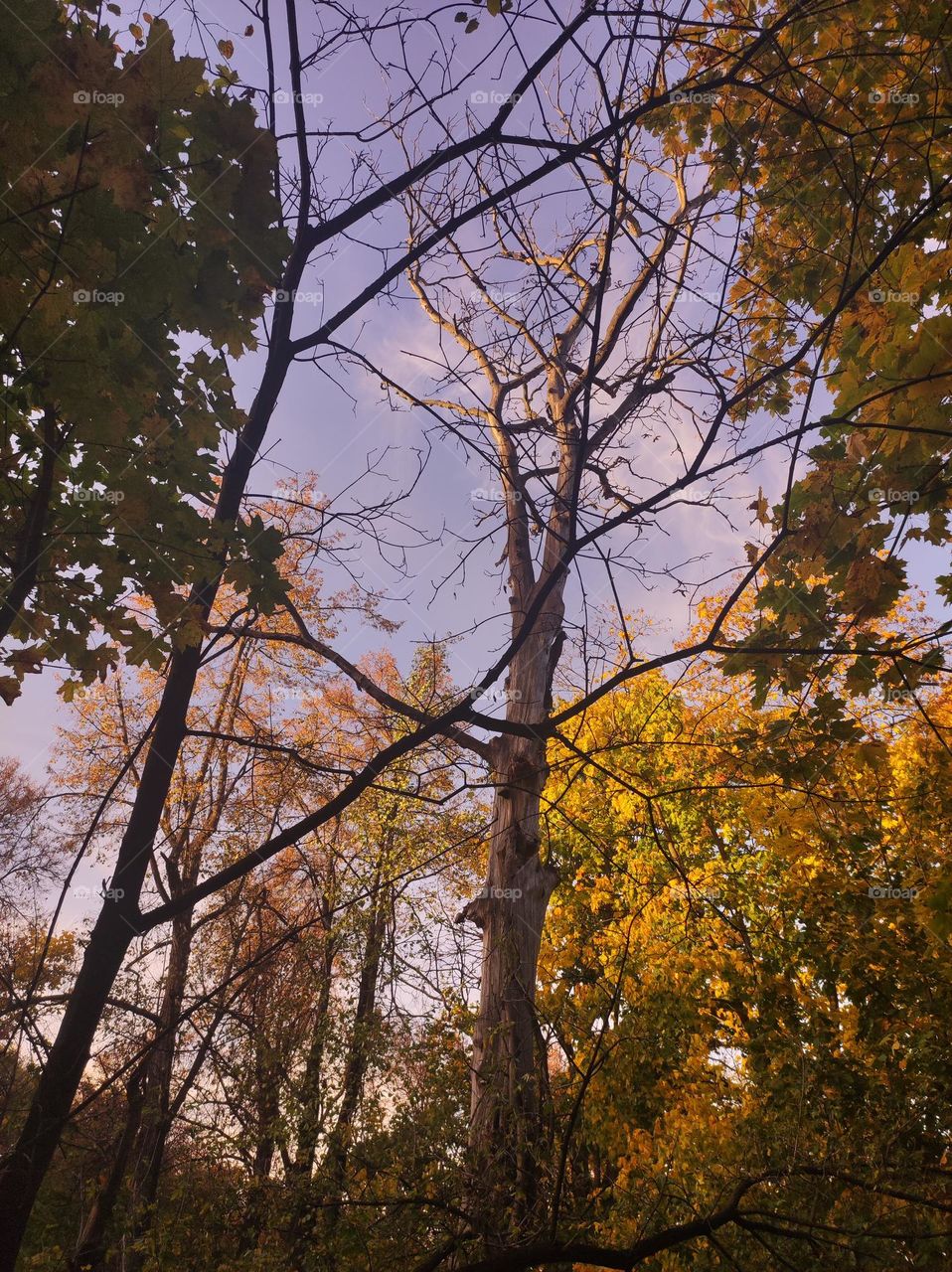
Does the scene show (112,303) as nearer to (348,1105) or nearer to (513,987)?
(513,987)

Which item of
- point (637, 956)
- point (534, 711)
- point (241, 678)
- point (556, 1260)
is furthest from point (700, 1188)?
point (241, 678)

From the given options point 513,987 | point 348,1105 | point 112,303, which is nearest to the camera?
point 112,303

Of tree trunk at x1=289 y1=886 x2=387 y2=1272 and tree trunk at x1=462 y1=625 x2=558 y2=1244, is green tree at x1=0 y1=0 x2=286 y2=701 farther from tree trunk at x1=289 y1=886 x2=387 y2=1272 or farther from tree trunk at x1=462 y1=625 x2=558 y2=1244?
tree trunk at x1=289 y1=886 x2=387 y2=1272

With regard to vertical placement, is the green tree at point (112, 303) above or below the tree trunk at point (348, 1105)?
above

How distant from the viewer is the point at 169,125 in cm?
239

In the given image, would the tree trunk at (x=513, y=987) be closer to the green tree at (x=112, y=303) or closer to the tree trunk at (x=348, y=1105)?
the tree trunk at (x=348, y=1105)

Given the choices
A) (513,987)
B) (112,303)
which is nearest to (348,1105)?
(513,987)

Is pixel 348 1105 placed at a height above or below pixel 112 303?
below

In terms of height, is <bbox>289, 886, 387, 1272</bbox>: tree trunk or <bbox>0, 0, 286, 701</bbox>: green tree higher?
<bbox>0, 0, 286, 701</bbox>: green tree

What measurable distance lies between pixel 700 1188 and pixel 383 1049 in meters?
2.64

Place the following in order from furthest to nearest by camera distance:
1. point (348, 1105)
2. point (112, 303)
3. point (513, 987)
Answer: point (348, 1105)
point (513, 987)
point (112, 303)

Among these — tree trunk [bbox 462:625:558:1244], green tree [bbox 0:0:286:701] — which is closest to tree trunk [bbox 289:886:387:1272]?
tree trunk [bbox 462:625:558:1244]

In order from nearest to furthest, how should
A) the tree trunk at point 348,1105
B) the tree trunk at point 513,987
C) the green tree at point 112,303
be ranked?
1. the green tree at point 112,303
2. the tree trunk at point 513,987
3. the tree trunk at point 348,1105

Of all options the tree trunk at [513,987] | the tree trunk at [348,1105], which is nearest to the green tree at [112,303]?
the tree trunk at [513,987]
